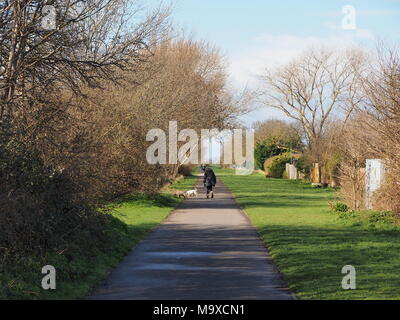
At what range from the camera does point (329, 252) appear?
16234mm

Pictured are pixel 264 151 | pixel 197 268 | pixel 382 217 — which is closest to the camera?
pixel 197 268

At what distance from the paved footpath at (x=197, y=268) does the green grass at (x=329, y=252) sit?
396 mm

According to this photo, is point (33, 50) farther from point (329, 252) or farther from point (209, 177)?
point (209, 177)

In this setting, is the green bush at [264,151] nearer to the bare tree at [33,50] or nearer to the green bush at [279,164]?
the green bush at [279,164]

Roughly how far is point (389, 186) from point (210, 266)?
10.2m

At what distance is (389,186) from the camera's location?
22641 millimetres

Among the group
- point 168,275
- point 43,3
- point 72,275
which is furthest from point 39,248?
point 43,3

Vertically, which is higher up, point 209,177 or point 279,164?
point 279,164

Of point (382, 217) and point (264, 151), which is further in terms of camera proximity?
point (264, 151)

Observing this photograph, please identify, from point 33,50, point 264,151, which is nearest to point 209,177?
point 33,50

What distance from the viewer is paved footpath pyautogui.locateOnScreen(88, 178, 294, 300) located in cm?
1102

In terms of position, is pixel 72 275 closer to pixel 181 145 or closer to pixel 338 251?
pixel 338 251

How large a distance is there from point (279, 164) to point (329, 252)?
6753 cm
